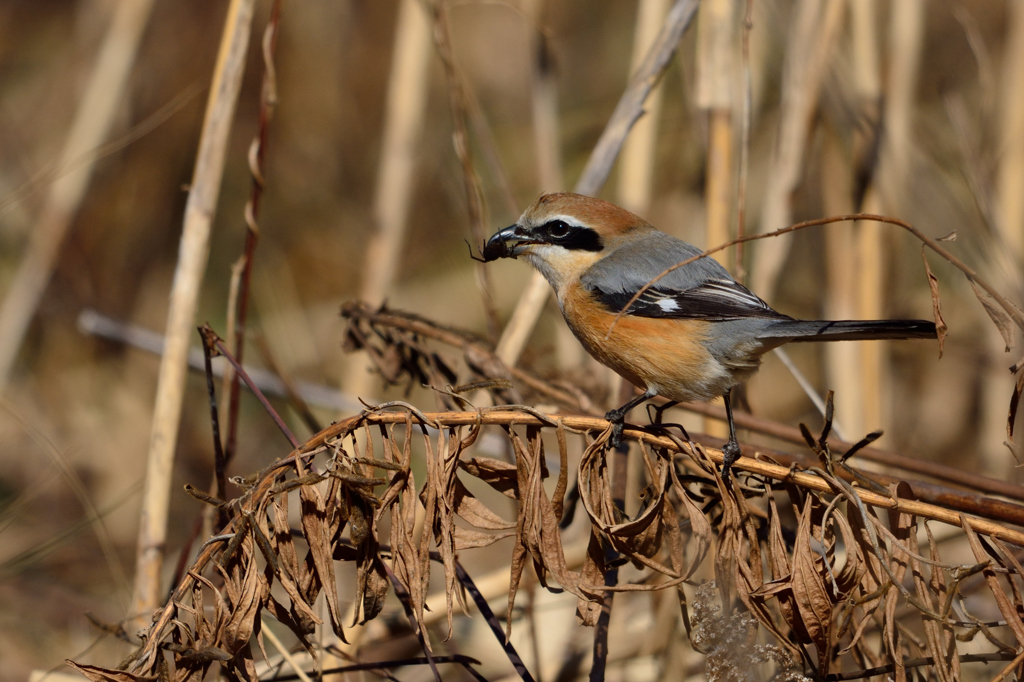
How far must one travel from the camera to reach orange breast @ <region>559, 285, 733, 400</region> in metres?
2.26

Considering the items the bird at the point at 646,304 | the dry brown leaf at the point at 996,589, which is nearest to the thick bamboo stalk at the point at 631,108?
the bird at the point at 646,304

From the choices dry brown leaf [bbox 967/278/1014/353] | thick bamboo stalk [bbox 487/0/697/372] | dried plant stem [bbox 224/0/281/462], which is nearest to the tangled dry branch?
dry brown leaf [bbox 967/278/1014/353]

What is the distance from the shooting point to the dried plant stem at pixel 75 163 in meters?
3.46

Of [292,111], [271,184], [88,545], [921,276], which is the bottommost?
[88,545]

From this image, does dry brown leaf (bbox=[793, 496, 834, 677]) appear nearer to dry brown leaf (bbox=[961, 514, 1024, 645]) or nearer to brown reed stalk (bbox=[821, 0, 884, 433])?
dry brown leaf (bbox=[961, 514, 1024, 645])

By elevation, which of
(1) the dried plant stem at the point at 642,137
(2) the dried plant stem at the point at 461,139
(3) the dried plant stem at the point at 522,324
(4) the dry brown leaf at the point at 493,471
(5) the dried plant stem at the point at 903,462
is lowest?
(4) the dry brown leaf at the point at 493,471

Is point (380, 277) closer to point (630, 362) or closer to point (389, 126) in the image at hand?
point (389, 126)

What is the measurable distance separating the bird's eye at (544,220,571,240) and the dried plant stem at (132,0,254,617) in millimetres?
1025

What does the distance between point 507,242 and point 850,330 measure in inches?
46.5

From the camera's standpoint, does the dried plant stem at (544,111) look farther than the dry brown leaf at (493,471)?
Yes

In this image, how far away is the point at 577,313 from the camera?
2527 millimetres

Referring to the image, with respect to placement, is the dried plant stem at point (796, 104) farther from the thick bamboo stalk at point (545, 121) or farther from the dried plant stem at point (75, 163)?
the dried plant stem at point (75, 163)

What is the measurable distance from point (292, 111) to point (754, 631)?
4.76 meters

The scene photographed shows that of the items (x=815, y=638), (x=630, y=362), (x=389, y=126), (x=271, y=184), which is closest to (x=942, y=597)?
(x=815, y=638)
